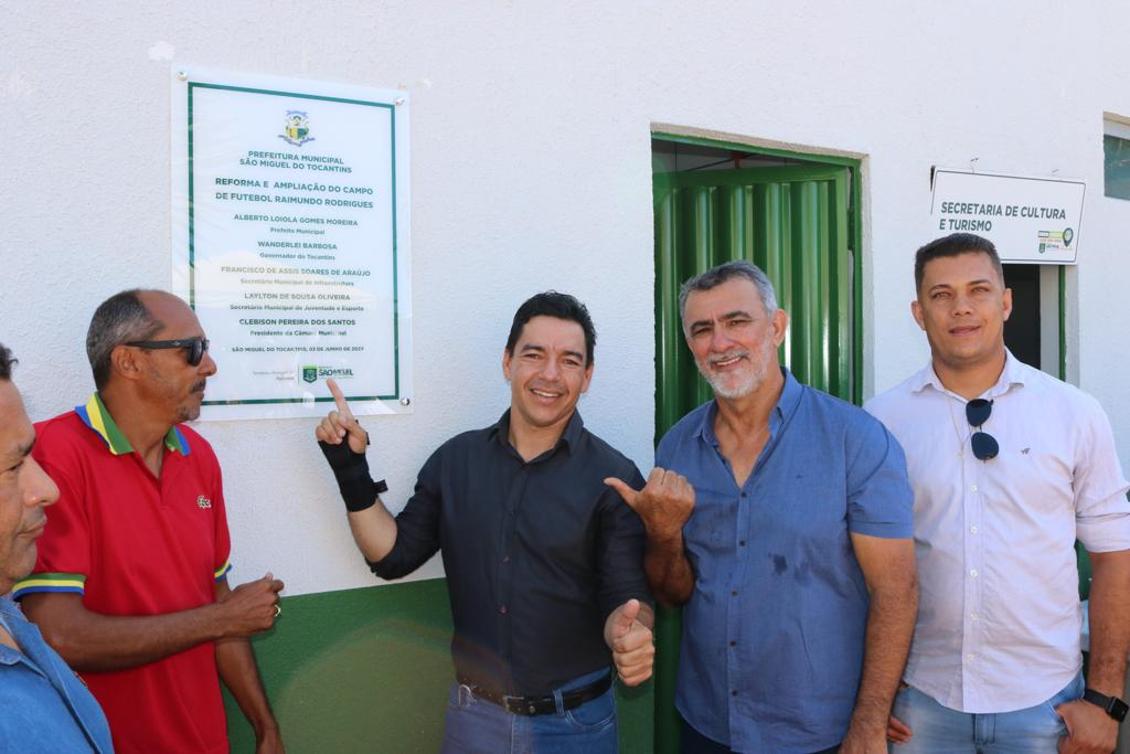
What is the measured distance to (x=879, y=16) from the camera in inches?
153

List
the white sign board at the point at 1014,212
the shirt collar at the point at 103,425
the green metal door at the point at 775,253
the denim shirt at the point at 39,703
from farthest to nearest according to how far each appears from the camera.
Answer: the white sign board at the point at 1014,212 → the green metal door at the point at 775,253 → the shirt collar at the point at 103,425 → the denim shirt at the point at 39,703

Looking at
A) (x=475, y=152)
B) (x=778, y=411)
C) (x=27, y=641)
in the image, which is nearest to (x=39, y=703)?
(x=27, y=641)

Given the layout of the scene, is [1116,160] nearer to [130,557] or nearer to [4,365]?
[130,557]

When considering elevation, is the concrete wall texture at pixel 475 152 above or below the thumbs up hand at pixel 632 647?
above

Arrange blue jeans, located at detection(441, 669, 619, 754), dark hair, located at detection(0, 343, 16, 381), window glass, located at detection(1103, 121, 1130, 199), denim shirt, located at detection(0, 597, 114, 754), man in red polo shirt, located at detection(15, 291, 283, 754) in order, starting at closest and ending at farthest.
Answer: denim shirt, located at detection(0, 597, 114, 754) < dark hair, located at detection(0, 343, 16, 381) < man in red polo shirt, located at detection(15, 291, 283, 754) < blue jeans, located at detection(441, 669, 619, 754) < window glass, located at detection(1103, 121, 1130, 199)

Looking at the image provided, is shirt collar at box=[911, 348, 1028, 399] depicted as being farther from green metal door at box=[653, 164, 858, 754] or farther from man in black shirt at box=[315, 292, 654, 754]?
green metal door at box=[653, 164, 858, 754]

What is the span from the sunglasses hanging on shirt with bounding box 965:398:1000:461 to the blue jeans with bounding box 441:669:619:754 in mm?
1283

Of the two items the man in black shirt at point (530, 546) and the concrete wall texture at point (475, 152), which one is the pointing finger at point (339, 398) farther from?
the concrete wall texture at point (475, 152)

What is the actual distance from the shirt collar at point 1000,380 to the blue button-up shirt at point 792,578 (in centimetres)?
38

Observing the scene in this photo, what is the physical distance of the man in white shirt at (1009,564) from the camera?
2.46 metres

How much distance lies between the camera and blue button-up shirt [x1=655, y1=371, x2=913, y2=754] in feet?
7.53

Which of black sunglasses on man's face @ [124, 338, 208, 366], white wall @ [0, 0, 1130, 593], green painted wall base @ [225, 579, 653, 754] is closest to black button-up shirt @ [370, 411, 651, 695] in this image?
green painted wall base @ [225, 579, 653, 754]

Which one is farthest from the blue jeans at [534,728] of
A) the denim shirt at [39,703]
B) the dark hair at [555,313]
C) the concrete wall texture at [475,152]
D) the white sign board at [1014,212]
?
the white sign board at [1014,212]

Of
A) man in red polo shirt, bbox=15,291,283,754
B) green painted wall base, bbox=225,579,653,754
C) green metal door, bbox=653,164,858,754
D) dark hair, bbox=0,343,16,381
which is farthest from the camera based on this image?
green metal door, bbox=653,164,858,754
